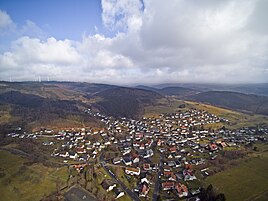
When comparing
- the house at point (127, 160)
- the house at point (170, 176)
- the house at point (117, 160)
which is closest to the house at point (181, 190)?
the house at point (170, 176)

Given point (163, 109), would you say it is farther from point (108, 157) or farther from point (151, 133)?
point (108, 157)

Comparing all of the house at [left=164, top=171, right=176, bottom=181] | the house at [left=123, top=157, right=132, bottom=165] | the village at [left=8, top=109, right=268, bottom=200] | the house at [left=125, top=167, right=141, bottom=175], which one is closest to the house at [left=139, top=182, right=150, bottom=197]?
the village at [left=8, top=109, right=268, bottom=200]

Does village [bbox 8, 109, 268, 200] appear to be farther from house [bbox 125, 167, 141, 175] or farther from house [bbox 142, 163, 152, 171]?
house [bbox 142, 163, 152, 171]

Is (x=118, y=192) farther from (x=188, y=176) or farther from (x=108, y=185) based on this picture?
(x=188, y=176)

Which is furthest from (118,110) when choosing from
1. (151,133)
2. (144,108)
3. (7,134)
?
(7,134)

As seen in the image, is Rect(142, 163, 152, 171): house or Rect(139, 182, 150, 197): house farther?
Rect(142, 163, 152, 171): house

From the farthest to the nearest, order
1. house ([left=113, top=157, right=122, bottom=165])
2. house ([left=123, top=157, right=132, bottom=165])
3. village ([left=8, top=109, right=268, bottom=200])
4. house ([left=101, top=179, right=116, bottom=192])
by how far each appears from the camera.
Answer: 1. house ([left=113, top=157, right=122, bottom=165])
2. house ([left=123, top=157, right=132, bottom=165])
3. village ([left=8, top=109, right=268, bottom=200])
4. house ([left=101, top=179, right=116, bottom=192])

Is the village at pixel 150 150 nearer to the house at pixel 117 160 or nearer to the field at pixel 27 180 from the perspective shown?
the house at pixel 117 160
